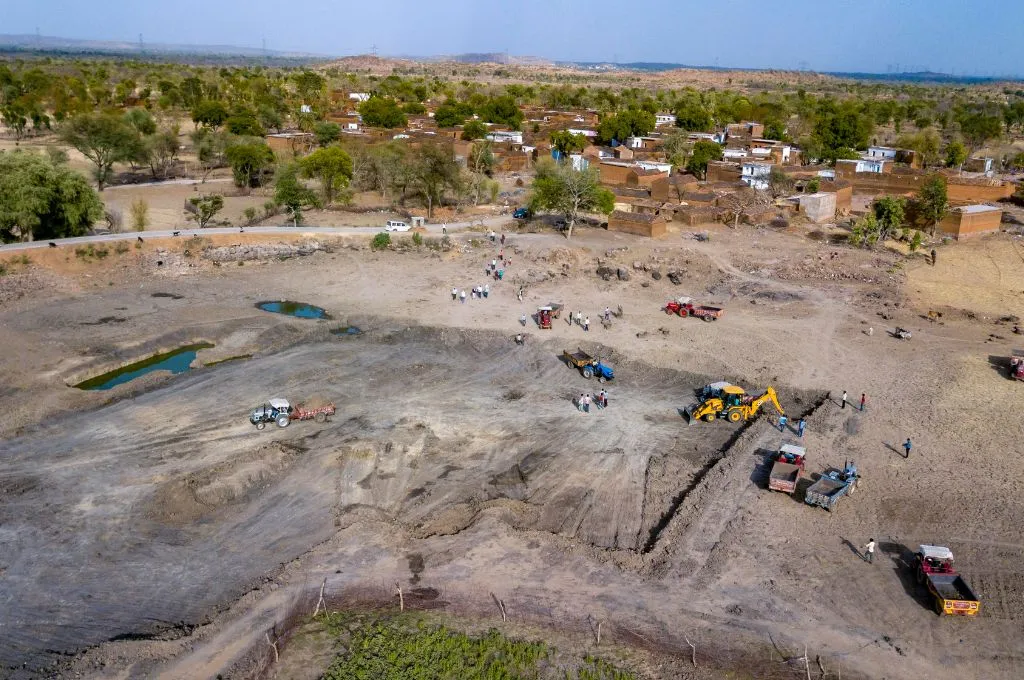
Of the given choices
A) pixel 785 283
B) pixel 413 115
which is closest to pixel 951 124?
pixel 413 115

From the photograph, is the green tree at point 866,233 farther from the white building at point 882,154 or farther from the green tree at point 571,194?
the white building at point 882,154

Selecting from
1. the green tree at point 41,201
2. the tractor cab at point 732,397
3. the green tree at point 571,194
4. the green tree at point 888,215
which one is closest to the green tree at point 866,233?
the green tree at point 888,215

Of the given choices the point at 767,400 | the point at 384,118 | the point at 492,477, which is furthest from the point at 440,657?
the point at 384,118

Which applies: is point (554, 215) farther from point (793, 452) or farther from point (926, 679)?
point (926, 679)

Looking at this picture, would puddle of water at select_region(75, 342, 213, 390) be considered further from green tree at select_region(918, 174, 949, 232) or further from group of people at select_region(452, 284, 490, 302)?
green tree at select_region(918, 174, 949, 232)

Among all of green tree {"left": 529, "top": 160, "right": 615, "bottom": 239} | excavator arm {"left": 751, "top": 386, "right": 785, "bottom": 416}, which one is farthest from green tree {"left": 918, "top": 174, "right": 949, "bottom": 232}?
excavator arm {"left": 751, "top": 386, "right": 785, "bottom": 416}

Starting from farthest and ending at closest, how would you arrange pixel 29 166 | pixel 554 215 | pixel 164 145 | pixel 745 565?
pixel 164 145 → pixel 554 215 → pixel 29 166 → pixel 745 565

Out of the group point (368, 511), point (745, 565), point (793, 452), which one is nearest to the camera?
point (745, 565)
